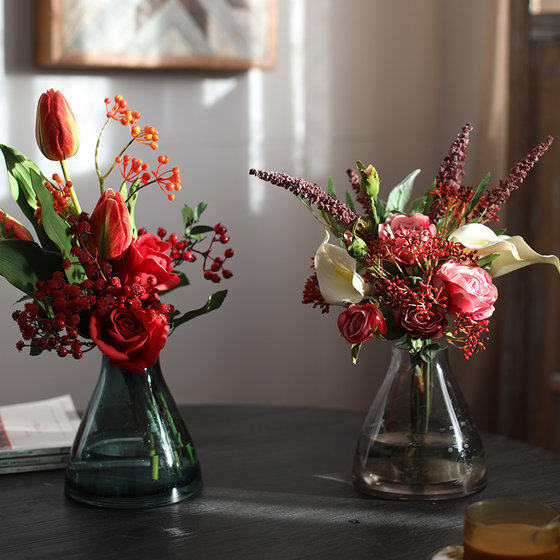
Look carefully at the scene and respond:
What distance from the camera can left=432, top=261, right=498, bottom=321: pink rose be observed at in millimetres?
1036

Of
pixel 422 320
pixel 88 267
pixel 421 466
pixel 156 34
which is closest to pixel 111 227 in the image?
pixel 88 267

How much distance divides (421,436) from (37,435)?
0.60 m

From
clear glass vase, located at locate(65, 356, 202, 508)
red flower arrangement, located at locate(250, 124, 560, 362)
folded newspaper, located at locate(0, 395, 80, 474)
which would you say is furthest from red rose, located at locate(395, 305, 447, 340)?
folded newspaper, located at locate(0, 395, 80, 474)

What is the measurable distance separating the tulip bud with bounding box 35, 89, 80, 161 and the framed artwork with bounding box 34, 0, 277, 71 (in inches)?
44.7

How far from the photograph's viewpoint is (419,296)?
3.43 feet

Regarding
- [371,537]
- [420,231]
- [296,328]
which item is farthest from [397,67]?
[371,537]

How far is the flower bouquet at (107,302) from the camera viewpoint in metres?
1.04

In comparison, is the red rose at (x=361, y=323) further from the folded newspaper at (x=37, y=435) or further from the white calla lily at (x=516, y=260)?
the folded newspaper at (x=37, y=435)

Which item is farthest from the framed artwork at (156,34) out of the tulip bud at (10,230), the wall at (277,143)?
the tulip bud at (10,230)

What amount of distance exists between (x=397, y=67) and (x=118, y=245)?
1813mm

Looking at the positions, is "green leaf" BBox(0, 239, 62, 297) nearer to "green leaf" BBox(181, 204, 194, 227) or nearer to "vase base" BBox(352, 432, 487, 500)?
"green leaf" BBox(181, 204, 194, 227)

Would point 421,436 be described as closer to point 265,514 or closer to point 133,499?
point 265,514

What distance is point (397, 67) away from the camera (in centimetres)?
265

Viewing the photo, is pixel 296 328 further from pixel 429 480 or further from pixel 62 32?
pixel 429 480
